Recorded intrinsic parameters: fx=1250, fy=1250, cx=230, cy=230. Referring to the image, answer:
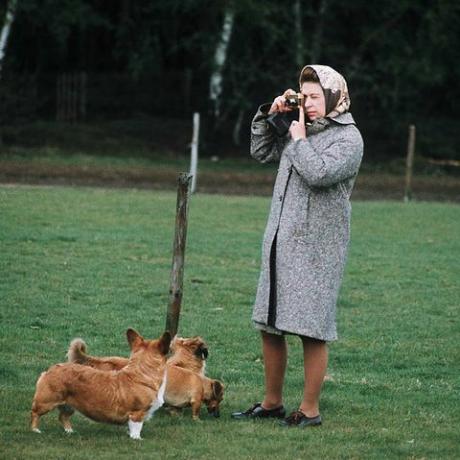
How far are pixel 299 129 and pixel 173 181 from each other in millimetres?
22434

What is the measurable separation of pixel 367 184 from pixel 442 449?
2474 centimetres

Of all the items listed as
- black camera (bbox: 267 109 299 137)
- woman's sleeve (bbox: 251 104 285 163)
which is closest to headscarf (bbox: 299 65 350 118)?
black camera (bbox: 267 109 299 137)

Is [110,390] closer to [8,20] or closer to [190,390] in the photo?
[190,390]

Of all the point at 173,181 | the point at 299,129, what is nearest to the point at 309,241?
the point at 299,129

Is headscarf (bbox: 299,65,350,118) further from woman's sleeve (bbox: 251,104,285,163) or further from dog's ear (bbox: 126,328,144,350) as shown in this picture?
dog's ear (bbox: 126,328,144,350)

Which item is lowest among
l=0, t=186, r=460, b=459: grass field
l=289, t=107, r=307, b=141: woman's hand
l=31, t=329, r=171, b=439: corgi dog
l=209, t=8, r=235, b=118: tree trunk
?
l=0, t=186, r=460, b=459: grass field

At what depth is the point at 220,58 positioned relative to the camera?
1454 inches

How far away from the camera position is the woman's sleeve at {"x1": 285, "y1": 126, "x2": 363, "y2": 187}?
7.05 m

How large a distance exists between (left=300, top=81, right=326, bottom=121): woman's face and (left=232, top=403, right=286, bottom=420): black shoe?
1.82 m

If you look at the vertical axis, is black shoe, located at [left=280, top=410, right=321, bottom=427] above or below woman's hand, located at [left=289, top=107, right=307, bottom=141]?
below

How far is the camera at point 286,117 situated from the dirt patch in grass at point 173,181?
19451mm

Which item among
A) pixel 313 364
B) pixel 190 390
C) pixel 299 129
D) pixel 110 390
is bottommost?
pixel 190 390

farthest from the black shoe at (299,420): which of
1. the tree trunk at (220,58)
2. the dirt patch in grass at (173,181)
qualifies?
the tree trunk at (220,58)

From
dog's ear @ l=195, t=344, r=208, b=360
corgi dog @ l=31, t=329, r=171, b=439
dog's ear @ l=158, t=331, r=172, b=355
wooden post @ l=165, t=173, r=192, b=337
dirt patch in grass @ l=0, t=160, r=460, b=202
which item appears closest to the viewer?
corgi dog @ l=31, t=329, r=171, b=439
